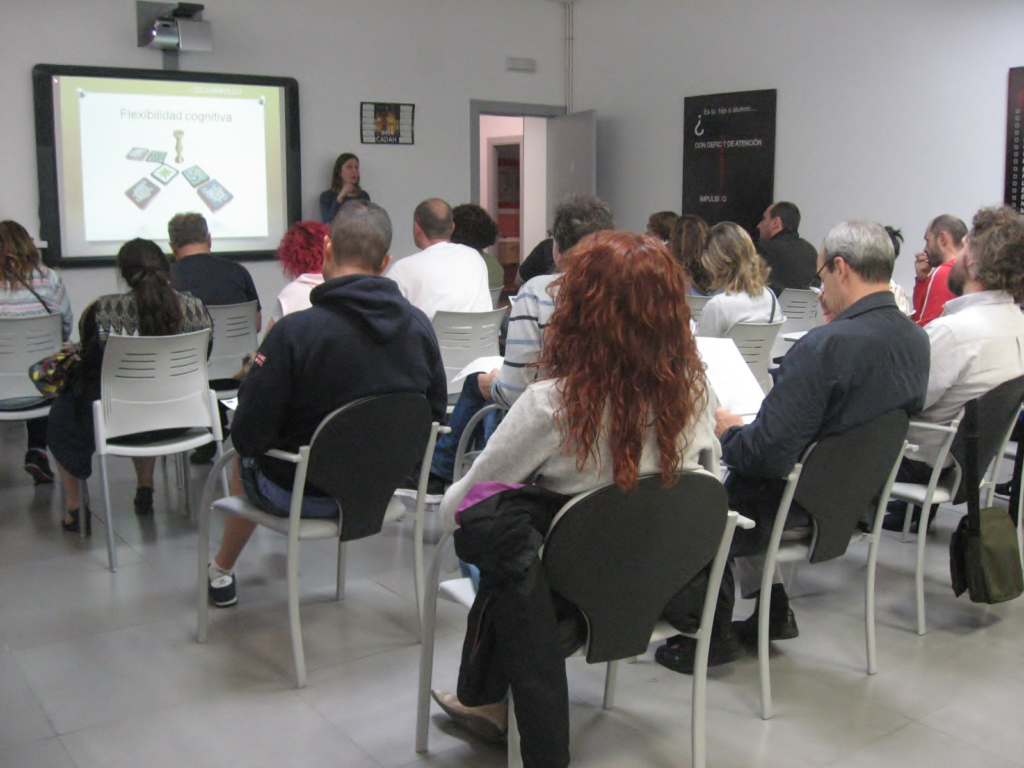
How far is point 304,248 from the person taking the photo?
13.9 feet

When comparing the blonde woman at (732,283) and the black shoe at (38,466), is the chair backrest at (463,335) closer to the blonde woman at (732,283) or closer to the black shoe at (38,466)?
the blonde woman at (732,283)

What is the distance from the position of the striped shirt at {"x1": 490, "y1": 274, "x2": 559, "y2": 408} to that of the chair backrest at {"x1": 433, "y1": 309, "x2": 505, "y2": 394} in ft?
3.69

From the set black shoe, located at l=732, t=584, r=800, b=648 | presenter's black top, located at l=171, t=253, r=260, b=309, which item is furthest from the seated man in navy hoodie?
presenter's black top, located at l=171, t=253, r=260, b=309

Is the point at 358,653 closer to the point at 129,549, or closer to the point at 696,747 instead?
the point at 696,747

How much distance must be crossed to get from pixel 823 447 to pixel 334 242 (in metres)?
1.42

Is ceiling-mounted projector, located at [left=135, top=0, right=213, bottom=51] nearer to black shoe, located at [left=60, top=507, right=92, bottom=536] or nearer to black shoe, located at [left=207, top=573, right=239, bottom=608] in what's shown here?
black shoe, located at [left=60, top=507, right=92, bottom=536]

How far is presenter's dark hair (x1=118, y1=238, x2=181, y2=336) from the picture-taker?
370 cm

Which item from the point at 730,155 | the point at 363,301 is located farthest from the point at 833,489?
the point at 730,155

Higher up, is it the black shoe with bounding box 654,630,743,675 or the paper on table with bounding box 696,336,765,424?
the paper on table with bounding box 696,336,765,424

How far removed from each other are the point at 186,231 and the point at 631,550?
3534mm

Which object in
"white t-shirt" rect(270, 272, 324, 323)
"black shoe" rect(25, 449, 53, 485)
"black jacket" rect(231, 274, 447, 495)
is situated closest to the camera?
"black jacket" rect(231, 274, 447, 495)

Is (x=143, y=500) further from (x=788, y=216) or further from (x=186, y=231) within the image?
(x=788, y=216)

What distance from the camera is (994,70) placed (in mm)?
6637

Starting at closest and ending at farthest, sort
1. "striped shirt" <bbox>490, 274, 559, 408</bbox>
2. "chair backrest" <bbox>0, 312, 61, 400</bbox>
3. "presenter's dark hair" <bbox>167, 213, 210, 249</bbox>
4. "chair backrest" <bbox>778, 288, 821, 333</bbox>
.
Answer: "striped shirt" <bbox>490, 274, 559, 408</bbox> → "chair backrest" <bbox>0, 312, 61, 400</bbox> → "presenter's dark hair" <bbox>167, 213, 210, 249</bbox> → "chair backrest" <bbox>778, 288, 821, 333</bbox>
